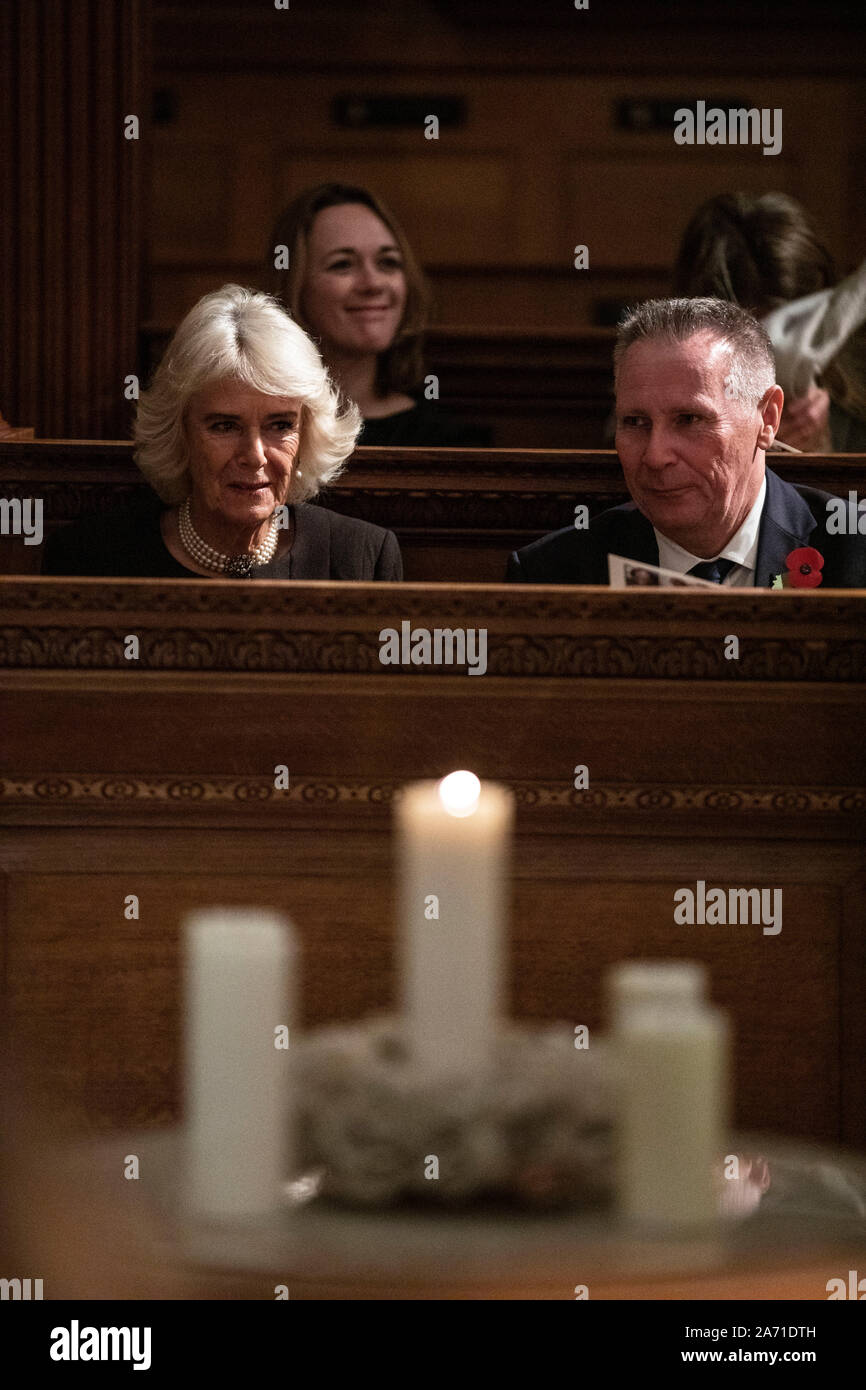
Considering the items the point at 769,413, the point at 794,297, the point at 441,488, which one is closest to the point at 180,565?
the point at 441,488

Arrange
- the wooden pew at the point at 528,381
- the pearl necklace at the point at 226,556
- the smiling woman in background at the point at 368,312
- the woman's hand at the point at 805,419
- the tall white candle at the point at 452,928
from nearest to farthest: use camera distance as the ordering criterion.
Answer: the tall white candle at the point at 452,928, the pearl necklace at the point at 226,556, the woman's hand at the point at 805,419, the smiling woman in background at the point at 368,312, the wooden pew at the point at 528,381

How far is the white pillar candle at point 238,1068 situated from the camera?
1.83ft

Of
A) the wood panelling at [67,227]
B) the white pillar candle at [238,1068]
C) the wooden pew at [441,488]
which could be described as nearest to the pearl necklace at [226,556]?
the wooden pew at [441,488]

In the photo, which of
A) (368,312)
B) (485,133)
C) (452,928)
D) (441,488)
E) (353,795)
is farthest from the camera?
(485,133)

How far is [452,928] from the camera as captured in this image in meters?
0.55

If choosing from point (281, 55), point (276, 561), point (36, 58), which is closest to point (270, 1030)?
point (276, 561)

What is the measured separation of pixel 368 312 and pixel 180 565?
788 millimetres

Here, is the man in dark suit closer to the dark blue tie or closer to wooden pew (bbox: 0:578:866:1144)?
the dark blue tie

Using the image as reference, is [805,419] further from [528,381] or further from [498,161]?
[498,161]

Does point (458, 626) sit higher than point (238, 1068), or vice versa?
point (458, 626)

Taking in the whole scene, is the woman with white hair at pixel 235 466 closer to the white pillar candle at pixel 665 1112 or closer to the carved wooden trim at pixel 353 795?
the carved wooden trim at pixel 353 795

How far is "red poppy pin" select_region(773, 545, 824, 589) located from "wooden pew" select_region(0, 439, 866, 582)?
1.44ft

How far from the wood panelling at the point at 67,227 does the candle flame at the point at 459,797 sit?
226cm

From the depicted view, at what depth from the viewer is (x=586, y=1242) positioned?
546 millimetres
